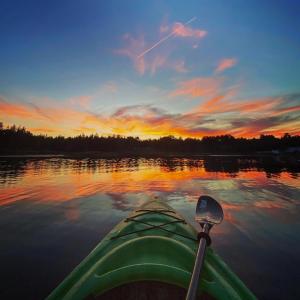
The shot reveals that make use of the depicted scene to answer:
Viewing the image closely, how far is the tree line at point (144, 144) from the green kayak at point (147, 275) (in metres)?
124

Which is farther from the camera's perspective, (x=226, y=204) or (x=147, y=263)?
(x=226, y=204)

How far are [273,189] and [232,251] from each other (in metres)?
9.58

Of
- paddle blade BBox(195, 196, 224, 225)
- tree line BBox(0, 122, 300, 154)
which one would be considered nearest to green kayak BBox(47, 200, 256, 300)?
paddle blade BBox(195, 196, 224, 225)

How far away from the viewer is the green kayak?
2543 millimetres

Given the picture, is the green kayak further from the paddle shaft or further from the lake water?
the lake water

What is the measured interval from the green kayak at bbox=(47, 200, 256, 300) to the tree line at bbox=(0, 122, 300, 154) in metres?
124

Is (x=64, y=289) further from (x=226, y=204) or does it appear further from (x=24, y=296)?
(x=226, y=204)

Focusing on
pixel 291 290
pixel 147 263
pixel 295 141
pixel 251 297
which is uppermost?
pixel 295 141

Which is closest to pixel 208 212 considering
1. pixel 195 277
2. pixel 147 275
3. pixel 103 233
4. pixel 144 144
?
pixel 147 275

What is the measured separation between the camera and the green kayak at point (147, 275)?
254cm

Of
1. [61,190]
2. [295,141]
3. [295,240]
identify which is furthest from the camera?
[295,141]

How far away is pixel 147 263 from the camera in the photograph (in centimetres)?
271

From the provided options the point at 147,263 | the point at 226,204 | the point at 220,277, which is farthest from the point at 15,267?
the point at 226,204

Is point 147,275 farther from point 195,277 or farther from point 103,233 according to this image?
point 103,233
